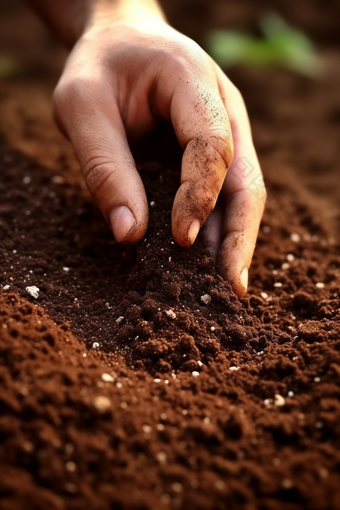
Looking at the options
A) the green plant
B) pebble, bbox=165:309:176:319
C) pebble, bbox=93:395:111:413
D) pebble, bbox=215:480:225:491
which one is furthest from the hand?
the green plant

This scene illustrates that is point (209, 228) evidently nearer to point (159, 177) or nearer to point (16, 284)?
point (159, 177)

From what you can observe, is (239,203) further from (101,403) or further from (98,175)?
(101,403)

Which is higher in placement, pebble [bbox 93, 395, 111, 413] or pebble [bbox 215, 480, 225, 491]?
pebble [bbox 93, 395, 111, 413]

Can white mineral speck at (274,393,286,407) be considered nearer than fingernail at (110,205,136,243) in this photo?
Yes

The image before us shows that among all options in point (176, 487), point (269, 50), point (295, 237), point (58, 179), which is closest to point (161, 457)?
point (176, 487)

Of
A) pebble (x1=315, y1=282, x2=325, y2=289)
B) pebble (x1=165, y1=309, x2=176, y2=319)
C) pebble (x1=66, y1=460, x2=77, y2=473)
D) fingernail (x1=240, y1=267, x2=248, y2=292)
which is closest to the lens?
pebble (x1=66, y1=460, x2=77, y2=473)

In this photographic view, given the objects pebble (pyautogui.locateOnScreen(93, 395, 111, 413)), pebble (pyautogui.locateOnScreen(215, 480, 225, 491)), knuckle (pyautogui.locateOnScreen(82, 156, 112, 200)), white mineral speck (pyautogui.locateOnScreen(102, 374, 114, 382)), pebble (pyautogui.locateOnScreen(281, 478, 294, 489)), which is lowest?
white mineral speck (pyautogui.locateOnScreen(102, 374, 114, 382))

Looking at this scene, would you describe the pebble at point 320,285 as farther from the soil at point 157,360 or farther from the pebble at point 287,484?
the pebble at point 287,484

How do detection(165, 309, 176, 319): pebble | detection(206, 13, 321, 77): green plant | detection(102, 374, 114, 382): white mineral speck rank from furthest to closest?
1. detection(206, 13, 321, 77): green plant
2. detection(165, 309, 176, 319): pebble
3. detection(102, 374, 114, 382): white mineral speck

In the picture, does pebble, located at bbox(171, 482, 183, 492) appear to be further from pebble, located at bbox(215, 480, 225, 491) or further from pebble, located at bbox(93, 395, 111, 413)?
pebble, located at bbox(93, 395, 111, 413)
